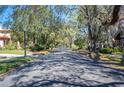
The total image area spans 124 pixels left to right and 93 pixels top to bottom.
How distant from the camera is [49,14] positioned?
36.9 ft

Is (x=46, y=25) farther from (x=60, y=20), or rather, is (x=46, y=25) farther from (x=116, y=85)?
(x=116, y=85)

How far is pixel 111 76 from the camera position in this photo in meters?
10.8
